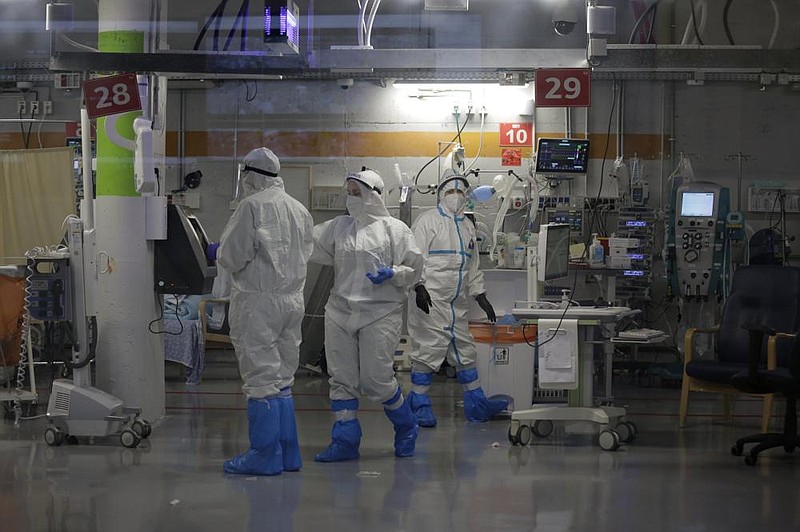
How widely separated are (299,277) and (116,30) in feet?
6.25

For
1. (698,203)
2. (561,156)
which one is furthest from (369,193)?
(698,203)

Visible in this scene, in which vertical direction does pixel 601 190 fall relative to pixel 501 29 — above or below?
below

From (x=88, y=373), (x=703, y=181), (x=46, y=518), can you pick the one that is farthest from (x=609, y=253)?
(x=46, y=518)

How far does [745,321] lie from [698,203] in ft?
5.73

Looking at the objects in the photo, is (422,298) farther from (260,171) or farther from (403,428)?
(260,171)

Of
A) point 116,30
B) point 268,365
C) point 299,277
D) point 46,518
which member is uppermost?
point 116,30

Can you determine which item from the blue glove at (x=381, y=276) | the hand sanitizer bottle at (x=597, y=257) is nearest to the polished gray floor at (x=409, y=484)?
the blue glove at (x=381, y=276)

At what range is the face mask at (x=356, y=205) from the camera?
5676mm

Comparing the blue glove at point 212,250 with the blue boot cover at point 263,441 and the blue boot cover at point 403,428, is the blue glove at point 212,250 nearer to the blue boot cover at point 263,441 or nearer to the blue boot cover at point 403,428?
the blue boot cover at point 263,441

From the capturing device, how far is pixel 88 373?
6.10 metres

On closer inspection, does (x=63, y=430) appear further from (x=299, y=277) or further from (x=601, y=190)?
(x=601, y=190)

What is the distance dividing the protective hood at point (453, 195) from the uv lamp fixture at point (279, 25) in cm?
153

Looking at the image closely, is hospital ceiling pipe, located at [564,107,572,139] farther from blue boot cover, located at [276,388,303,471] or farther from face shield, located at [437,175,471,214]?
blue boot cover, located at [276,388,303,471]

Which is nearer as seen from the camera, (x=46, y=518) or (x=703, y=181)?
(x=46, y=518)
